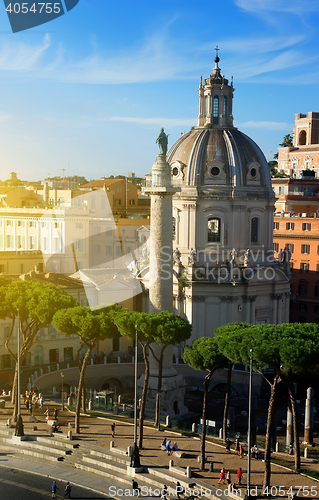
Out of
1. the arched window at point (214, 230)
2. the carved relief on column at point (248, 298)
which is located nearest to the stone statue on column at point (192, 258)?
the arched window at point (214, 230)

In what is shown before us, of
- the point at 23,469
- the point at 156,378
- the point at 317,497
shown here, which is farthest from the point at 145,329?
the point at 317,497

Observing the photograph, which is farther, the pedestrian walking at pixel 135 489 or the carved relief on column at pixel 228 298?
the carved relief on column at pixel 228 298

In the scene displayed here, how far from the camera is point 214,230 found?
61312 mm

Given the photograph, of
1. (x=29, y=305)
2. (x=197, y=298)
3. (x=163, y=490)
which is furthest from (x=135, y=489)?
(x=197, y=298)

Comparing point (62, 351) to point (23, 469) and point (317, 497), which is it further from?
point (317, 497)

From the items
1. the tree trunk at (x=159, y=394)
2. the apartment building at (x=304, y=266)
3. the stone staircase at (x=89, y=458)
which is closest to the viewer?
the stone staircase at (x=89, y=458)

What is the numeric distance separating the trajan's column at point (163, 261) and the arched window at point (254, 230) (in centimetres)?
1673

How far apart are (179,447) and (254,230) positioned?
88.4ft

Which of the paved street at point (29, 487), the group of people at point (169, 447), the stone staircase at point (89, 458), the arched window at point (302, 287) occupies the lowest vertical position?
the paved street at point (29, 487)

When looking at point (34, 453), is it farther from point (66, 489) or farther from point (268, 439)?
point (268, 439)

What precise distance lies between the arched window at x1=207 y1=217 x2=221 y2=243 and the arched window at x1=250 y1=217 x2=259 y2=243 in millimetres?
2943

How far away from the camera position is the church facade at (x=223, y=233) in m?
59.1

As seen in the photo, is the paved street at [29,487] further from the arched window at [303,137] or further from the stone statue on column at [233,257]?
the arched window at [303,137]

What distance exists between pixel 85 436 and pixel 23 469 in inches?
183
